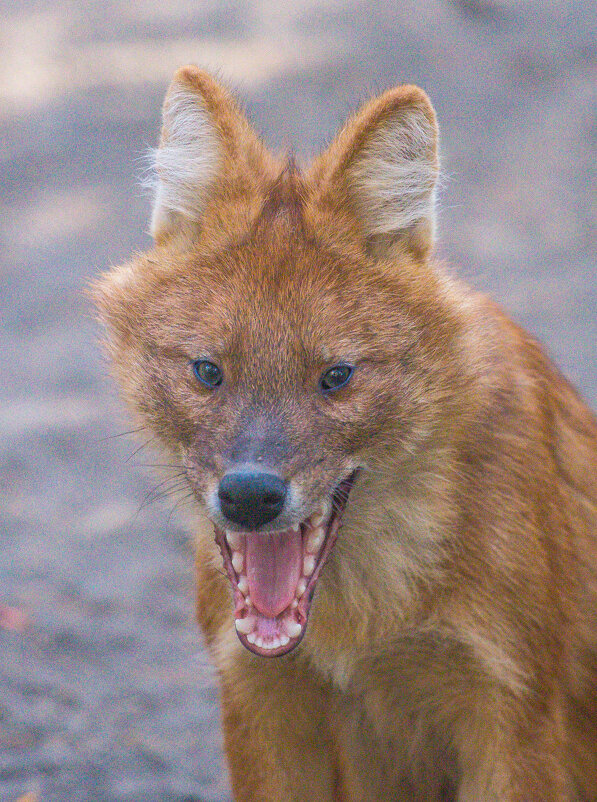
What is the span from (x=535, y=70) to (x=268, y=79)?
8.54 ft

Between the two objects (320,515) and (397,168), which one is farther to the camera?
(397,168)

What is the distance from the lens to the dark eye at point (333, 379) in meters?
4.75

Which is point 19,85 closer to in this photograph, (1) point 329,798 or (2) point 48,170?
(2) point 48,170

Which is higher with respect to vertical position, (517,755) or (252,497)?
(252,497)

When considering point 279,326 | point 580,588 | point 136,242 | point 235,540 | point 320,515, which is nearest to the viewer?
point 279,326

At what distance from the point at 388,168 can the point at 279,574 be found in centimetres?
165

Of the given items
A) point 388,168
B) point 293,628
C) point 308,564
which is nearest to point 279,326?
point 388,168

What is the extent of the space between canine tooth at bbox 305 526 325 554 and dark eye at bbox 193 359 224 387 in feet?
2.26

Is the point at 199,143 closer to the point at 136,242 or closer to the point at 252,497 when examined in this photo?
the point at 252,497

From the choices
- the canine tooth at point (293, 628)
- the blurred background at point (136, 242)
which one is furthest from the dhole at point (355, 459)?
the blurred background at point (136, 242)

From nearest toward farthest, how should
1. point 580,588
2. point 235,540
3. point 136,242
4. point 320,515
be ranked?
point 320,515, point 235,540, point 580,588, point 136,242

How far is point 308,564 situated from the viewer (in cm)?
491

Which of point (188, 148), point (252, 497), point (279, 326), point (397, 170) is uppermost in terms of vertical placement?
point (188, 148)

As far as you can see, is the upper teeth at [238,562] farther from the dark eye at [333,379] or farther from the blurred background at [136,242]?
the blurred background at [136,242]
